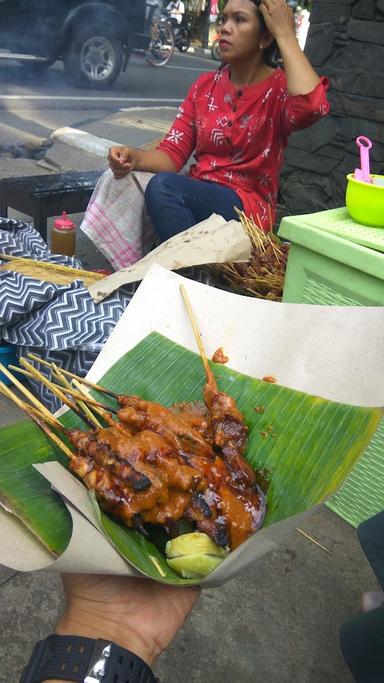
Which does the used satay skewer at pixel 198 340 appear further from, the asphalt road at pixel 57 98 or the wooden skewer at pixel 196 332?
the asphalt road at pixel 57 98

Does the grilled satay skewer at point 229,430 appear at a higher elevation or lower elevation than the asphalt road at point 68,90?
higher

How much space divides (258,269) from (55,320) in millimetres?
→ 1204

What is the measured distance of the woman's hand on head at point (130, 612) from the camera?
1.35 meters

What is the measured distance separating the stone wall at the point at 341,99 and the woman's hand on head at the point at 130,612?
4.45 meters

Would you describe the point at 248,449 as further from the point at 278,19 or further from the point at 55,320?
the point at 278,19

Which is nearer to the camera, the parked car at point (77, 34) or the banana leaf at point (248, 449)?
the banana leaf at point (248, 449)

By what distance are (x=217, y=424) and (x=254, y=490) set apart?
208 mm

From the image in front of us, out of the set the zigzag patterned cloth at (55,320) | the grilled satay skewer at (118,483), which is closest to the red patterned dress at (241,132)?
the zigzag patterned cloth at (55,320)

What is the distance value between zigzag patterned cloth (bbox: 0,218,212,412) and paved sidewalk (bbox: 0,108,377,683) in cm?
104

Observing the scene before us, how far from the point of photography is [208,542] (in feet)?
4.71

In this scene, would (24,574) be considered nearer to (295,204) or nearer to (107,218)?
(107,218)

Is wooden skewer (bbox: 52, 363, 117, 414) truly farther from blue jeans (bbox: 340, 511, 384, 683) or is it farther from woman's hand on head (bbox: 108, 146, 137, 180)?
woman's hand on head (bbox: 108, 146, 137, 180)

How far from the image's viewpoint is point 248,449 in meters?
1.70

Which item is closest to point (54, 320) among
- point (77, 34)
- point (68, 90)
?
point (77, 34)
